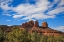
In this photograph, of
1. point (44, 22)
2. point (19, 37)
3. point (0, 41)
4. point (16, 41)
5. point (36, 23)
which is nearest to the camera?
point (16, 41)

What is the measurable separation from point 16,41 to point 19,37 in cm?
235

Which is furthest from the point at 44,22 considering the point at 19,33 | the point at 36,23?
the point at 19,33

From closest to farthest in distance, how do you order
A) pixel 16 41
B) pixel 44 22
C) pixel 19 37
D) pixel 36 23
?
1. pixel 16 41
2. pixel 19 37
3. pixel 36 23
4. pixel 44 22

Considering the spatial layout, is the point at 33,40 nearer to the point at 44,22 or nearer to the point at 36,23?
the point at 36,23

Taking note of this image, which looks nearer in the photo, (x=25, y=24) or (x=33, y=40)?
(x=33, y=40)

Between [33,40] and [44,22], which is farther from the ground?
[44,22]

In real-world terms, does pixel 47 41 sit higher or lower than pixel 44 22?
lower

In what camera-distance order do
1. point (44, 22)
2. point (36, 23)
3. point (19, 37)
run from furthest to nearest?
point (44, 22)
point (36, 23)
point (19, 37)

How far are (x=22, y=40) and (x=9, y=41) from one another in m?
2.26

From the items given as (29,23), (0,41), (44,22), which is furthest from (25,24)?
(0,41)

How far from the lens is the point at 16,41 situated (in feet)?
86.1

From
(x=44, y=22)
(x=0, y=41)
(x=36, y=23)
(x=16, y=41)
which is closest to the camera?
(x=16, y=41)

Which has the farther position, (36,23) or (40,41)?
(36,23)

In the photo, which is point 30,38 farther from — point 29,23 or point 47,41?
point 29,23
